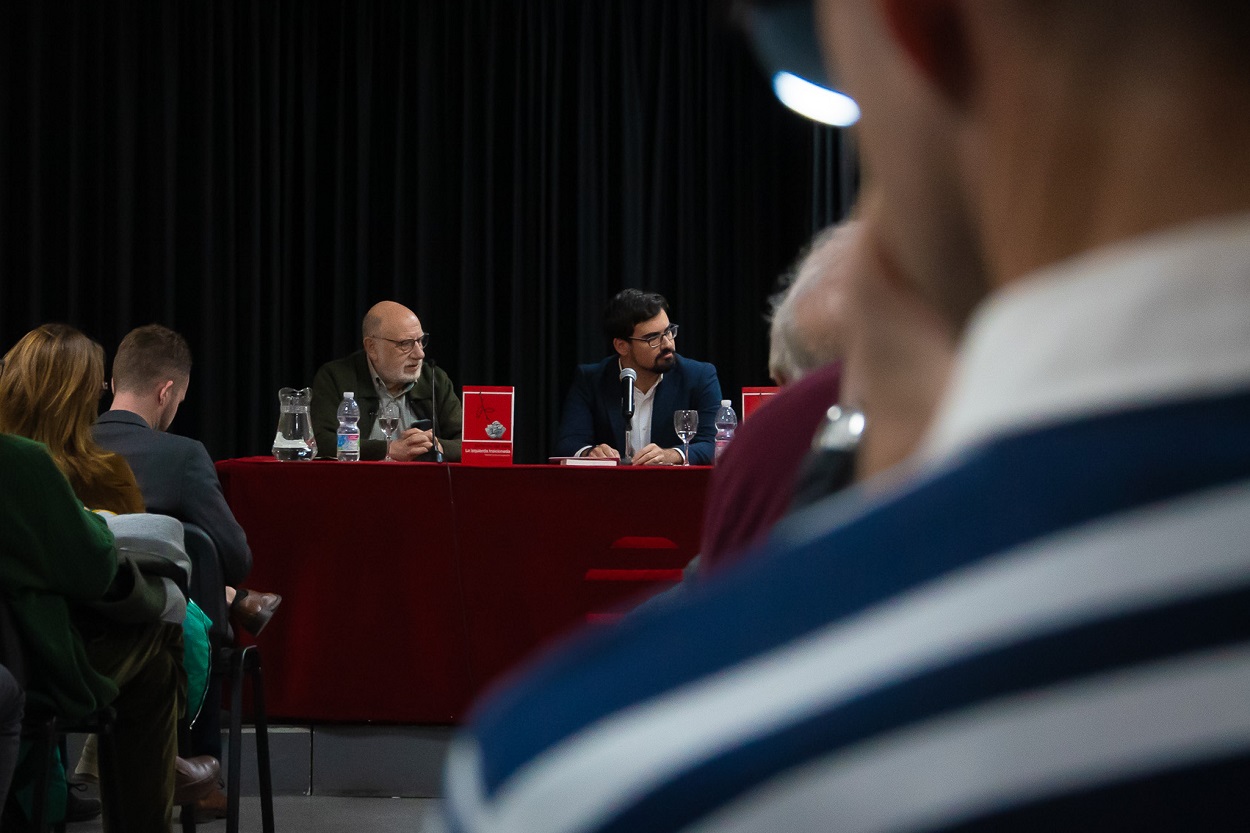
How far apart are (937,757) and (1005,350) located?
64mm

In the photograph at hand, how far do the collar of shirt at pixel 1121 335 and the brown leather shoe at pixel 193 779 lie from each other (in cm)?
280

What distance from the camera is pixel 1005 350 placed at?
201mm

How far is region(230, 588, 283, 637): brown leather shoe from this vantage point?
298 centimetres

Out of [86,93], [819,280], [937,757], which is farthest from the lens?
[86,93]

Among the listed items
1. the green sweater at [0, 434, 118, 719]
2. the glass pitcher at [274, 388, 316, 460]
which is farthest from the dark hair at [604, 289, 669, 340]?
the green sweater at [0, 434, 118, 719]

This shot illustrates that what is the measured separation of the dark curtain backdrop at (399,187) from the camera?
578 cm

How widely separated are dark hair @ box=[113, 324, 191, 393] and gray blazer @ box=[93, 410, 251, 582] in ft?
0.50

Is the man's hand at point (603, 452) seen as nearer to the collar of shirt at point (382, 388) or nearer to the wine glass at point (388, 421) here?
the wine glass at point (388, 421)

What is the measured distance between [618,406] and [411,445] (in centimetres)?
86

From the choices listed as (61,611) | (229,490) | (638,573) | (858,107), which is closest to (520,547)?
(638,573)

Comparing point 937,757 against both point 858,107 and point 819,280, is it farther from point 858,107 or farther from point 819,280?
point 819,280

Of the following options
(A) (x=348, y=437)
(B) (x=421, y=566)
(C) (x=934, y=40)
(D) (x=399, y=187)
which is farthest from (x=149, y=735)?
(D) (x=399, y=187)

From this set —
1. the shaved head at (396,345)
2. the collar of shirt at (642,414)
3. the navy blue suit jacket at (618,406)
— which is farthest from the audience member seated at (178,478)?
the collar of shirt at (642,414)

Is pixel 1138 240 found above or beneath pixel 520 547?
above
